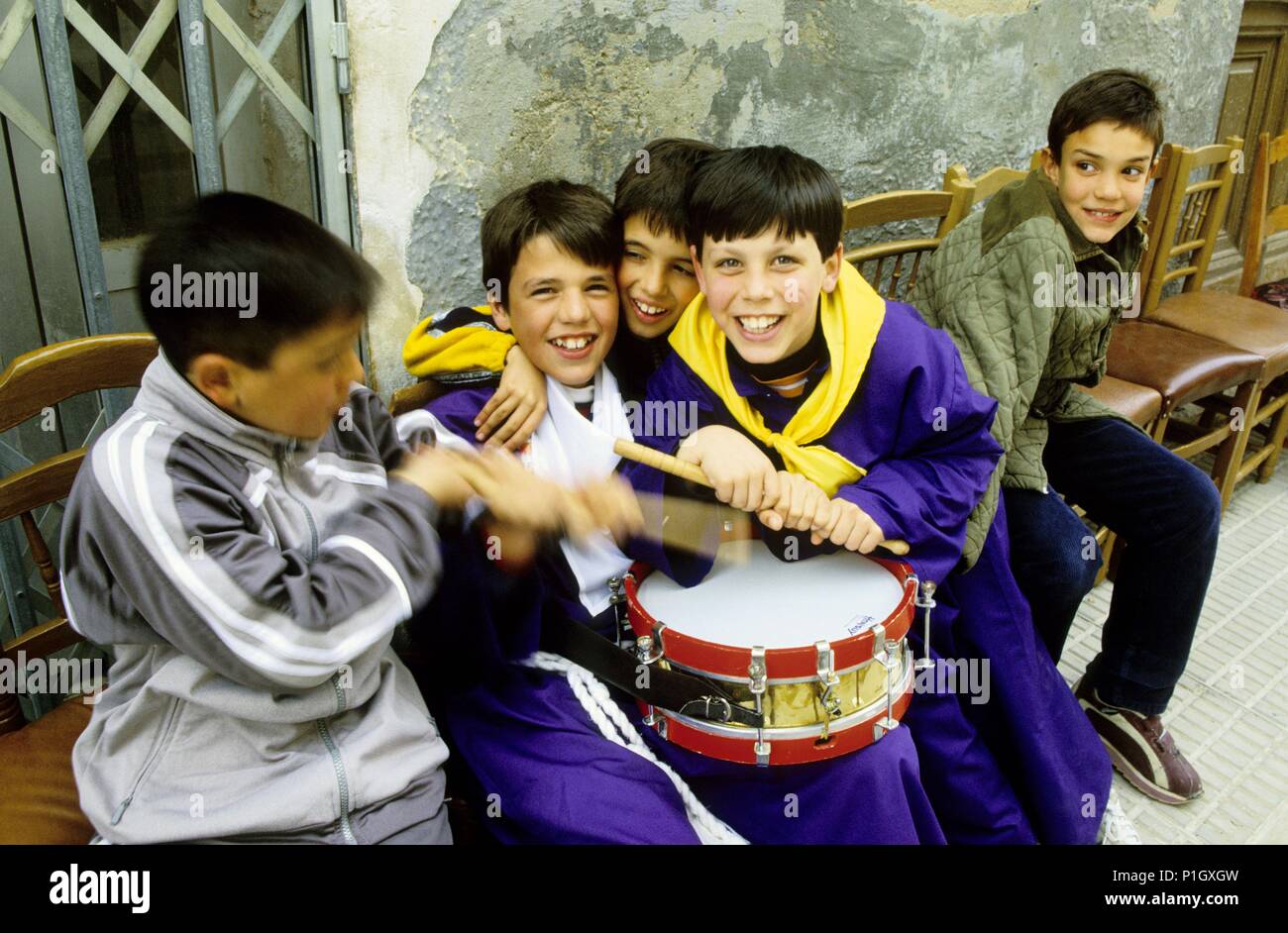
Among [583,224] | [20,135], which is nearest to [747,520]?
[583,224]

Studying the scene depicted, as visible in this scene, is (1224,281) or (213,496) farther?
(1224,281)

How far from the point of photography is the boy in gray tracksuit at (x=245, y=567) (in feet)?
3.99

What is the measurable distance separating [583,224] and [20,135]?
1054mm

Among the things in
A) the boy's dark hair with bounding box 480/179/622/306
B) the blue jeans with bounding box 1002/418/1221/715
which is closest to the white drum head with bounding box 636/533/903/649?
the boy's dark hair with bounding box 480/179/622/306

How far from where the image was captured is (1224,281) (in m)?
5.14

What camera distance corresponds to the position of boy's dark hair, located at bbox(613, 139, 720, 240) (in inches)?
74.6

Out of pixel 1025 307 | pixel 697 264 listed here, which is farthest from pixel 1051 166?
pixel 697 264

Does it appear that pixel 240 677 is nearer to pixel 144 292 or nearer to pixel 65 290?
pixel 144 292

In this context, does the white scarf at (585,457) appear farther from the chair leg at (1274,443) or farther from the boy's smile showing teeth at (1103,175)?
the chair leg at (1274,443)

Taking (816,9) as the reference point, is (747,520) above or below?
below

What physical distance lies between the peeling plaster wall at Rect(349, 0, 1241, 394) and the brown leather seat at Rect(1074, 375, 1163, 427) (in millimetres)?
933

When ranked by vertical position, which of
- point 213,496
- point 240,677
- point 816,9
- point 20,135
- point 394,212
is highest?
point 816,9

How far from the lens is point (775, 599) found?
169cm

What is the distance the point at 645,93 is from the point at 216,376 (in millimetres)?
1579
